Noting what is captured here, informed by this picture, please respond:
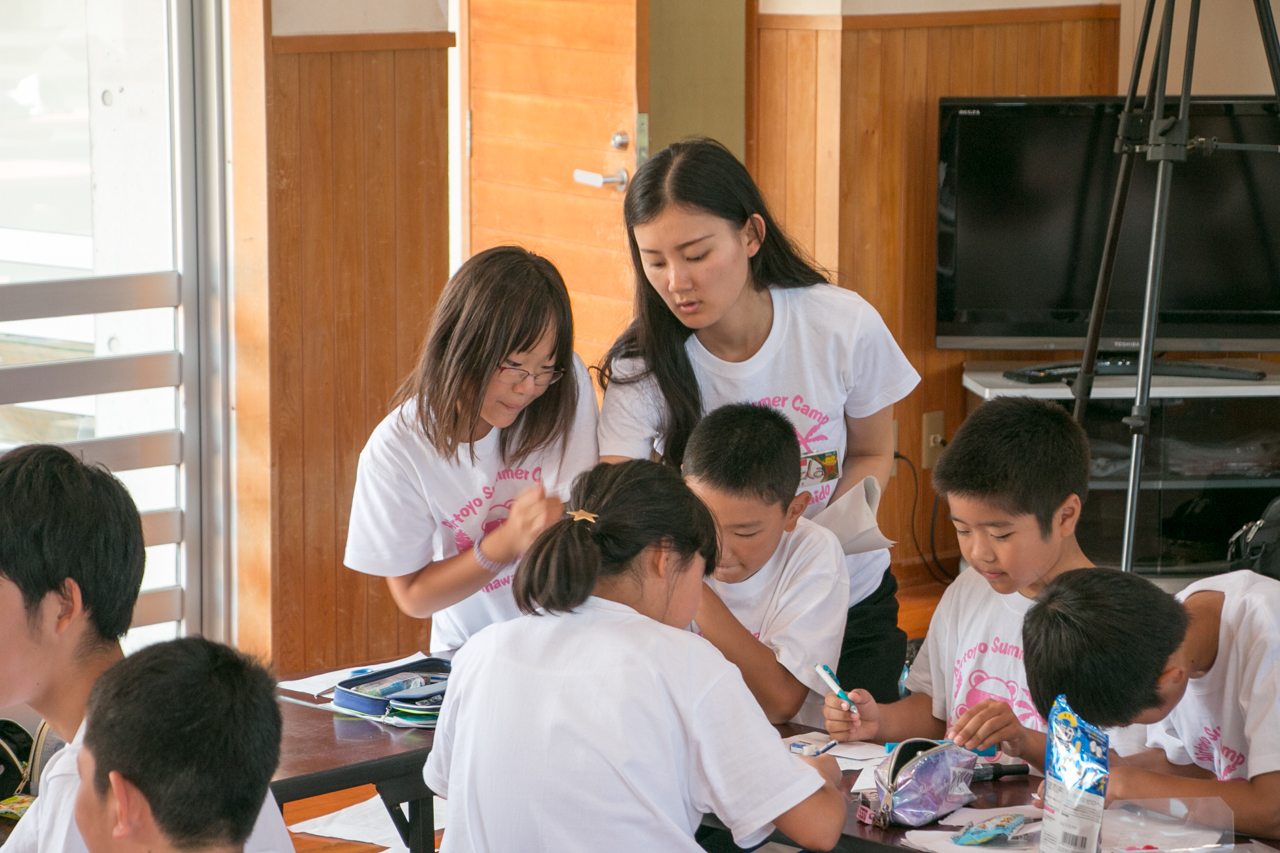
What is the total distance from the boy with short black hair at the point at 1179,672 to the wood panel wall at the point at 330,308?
2.22m

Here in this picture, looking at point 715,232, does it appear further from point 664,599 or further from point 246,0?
point 246,0

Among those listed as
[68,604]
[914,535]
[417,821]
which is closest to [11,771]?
[68,604]

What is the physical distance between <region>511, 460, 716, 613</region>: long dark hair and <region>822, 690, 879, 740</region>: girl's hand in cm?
39

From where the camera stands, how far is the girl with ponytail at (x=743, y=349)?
2.09 m

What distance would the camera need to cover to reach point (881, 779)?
1598mm

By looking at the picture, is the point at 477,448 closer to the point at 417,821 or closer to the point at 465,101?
the point at 417,821

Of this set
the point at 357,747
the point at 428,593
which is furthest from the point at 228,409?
the point at 357,747

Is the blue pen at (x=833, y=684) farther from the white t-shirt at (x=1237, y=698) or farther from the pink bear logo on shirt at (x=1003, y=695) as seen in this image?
the white t-shirt at (x=1237, y=698)

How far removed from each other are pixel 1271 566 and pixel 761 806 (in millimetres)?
1397

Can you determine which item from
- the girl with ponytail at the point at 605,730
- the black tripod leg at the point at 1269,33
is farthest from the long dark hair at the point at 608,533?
the black tripod leg at the point at 1269,33

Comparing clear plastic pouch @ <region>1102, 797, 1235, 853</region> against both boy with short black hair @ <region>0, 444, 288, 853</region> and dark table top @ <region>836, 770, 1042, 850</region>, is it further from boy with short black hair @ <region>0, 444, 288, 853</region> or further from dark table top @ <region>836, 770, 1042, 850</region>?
boy with short black hair @ <region>0, 444, 288, 853</region>

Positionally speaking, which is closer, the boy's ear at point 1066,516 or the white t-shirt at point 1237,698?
the white t-shirt at point 1237,698

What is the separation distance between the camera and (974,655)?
195 cm

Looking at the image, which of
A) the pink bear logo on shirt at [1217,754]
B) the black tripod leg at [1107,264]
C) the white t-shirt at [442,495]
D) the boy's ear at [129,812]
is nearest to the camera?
the boy's ear at [129,812]
